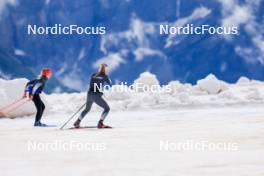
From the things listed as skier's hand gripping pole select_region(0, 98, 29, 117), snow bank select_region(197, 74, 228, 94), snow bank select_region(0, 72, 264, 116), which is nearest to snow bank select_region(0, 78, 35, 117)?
snow bank select_region(0, 72, 264, 116)

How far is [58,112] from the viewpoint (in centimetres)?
2450

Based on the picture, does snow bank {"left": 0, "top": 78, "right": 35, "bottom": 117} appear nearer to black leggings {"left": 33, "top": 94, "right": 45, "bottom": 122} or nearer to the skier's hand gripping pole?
the skier's hand gripping pole

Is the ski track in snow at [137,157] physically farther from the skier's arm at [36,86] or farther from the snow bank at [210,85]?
the snow bank at [210,85]

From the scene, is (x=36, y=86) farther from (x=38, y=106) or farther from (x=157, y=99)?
(x=157, y=99)

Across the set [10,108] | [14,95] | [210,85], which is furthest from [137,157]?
[210,85]

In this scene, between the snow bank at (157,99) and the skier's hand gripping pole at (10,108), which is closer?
the skier's hand gripping pole at (10,108)

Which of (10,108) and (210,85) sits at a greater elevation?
(210,85)

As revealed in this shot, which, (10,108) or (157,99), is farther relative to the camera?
(157,99)

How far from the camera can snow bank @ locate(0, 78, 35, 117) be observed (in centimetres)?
2206

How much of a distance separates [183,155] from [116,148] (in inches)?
60.9

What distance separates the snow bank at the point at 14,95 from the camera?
2206 cm

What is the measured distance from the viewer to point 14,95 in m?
23.0

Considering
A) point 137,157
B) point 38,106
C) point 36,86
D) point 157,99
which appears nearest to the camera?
point 137,157

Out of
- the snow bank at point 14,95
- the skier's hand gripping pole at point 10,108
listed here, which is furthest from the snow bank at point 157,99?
the skier's hand gripping pole at point 10,108
